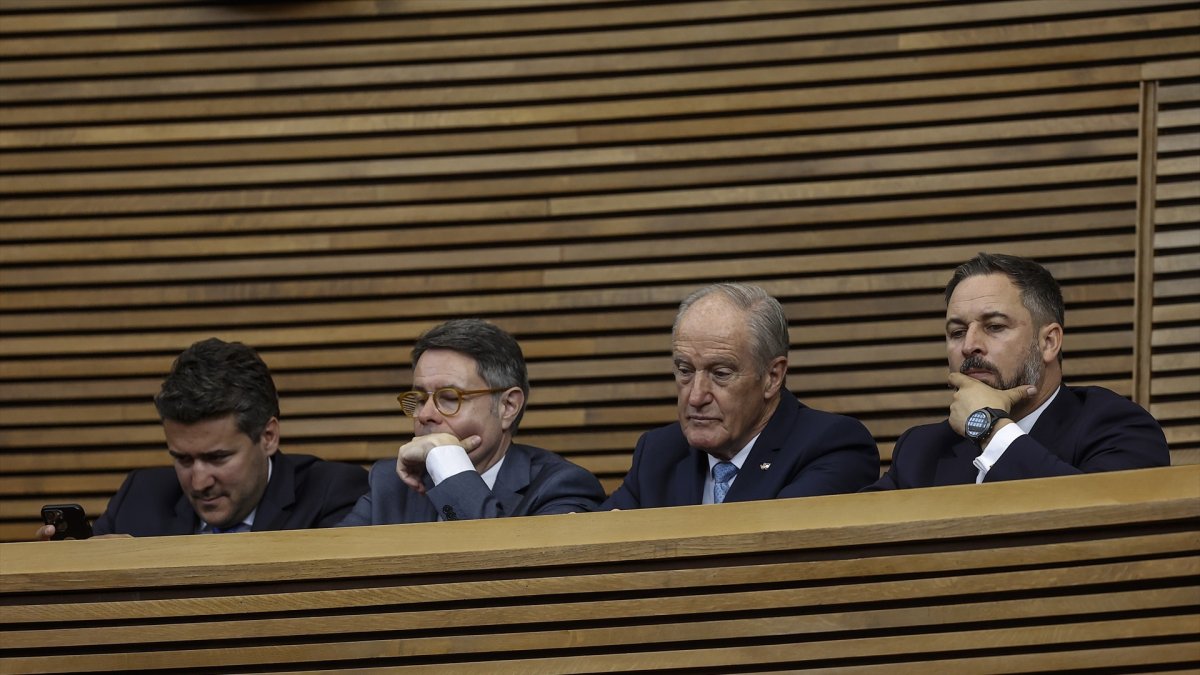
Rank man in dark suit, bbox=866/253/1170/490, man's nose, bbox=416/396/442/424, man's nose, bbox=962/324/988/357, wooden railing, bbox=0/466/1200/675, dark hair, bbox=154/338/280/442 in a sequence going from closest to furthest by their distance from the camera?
wooden railing, bbox=0/466/1200/675 < man in dark suit, bbox=866/253/1170/490 < man's nose, bbox=962/324/988/357 < man's nose, bbox=416/396/442/424 < dark hair, bbox=154/338/280/442

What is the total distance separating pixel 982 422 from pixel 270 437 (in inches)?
72.9

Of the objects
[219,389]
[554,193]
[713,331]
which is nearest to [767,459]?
[713,331]

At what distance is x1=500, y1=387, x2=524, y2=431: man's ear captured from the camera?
146 inches

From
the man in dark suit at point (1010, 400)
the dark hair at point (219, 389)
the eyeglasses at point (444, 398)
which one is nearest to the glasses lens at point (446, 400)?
the eyeglasses at point (444, 398)

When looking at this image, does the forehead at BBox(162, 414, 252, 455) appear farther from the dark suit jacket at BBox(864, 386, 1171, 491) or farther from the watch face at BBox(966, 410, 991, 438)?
the watch face at BBox(966, 410, 991, 438)

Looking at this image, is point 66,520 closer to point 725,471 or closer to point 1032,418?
point 725,471

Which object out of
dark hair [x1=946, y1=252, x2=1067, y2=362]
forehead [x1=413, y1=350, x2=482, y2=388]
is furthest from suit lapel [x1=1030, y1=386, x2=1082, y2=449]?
forehead [x1=413, y1=350, x2=482, y2=388]

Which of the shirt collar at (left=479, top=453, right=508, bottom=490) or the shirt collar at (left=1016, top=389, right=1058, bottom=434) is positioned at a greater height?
the shirt collar at (left=1016, top=389, right=1058, bottom=434)

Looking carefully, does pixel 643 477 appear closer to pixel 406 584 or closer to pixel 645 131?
pixel 406 584

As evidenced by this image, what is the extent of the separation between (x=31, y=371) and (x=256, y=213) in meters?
0.91

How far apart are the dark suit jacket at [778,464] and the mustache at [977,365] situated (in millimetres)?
276

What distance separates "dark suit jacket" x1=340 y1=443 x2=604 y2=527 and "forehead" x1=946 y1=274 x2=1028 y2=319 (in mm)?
934

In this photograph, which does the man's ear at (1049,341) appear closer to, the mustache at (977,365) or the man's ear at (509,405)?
the mustache at (977,365)

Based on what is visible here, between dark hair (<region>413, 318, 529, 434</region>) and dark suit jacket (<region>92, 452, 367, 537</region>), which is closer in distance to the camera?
dark hair (<region>413, 318, 529, 434</region>)
